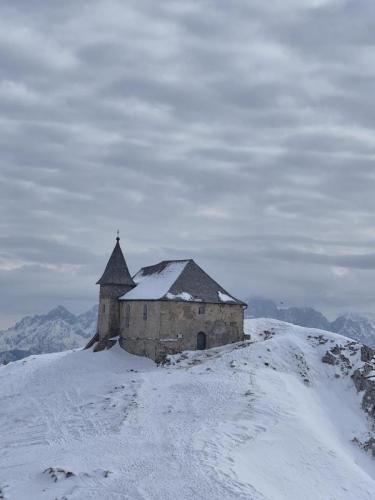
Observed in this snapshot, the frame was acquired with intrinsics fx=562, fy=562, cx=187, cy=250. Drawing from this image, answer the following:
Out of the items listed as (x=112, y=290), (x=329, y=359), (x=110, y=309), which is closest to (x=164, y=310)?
(x=110, y=309)

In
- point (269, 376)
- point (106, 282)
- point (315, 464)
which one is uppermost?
point (106, 282)

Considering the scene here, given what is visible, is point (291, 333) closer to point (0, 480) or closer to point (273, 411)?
point (273, 411)

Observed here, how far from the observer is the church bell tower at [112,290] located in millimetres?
57719

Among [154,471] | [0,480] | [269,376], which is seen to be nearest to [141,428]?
[154,471]

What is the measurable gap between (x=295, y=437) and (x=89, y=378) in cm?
1984

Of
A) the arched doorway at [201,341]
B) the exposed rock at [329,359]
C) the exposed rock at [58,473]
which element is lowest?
the exposed rock at [58,473]

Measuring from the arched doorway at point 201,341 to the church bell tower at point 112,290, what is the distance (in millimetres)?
9149

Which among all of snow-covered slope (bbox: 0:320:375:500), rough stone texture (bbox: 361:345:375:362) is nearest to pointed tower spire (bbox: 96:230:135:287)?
snow-covered slope (bbox: 0:320:375:500)

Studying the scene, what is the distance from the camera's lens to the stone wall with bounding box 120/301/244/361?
52.0m

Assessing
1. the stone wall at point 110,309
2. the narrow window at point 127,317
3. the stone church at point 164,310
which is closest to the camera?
the stone church at point 164,310

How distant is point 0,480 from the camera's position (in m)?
27.2

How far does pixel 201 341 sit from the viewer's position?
53938mm

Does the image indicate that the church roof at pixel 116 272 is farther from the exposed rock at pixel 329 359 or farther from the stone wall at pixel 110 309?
the exposed rock at pixel 329 359

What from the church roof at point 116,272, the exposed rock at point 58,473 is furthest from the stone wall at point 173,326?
the exposed rock at point 58,473
